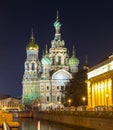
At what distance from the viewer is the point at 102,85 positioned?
80.1 m

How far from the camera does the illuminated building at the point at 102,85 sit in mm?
74825

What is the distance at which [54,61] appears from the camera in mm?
149875

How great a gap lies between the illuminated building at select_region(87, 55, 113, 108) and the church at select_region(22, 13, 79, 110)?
49.1m

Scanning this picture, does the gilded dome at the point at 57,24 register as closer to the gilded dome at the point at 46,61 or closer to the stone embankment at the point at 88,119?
the gilded dome at the point at 46,61

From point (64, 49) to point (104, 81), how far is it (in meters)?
72.9

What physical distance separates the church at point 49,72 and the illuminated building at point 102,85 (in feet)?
161

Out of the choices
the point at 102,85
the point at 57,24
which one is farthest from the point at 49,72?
the point at 102,85

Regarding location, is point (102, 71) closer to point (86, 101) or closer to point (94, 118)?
point (86, 101)

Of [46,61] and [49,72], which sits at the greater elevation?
[46,61]

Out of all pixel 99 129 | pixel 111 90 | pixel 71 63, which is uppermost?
pixel 71 63

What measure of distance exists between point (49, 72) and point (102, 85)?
66470 millimetres

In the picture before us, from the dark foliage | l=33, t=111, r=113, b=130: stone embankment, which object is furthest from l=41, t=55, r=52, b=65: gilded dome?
l=33, t=111, r=113, b=130: stone embankment

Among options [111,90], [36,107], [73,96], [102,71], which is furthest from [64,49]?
[111,90]

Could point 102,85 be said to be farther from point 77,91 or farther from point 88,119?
point 77,91
